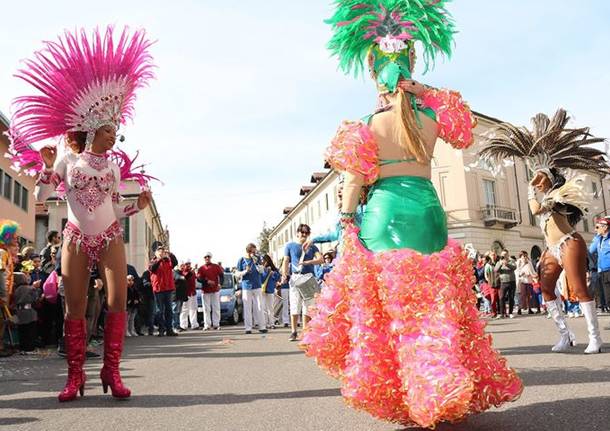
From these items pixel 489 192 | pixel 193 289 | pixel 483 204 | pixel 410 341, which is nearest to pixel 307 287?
pixel 410 341

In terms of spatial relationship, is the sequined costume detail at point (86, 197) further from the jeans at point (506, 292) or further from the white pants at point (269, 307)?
the jeans at point (506, 292)

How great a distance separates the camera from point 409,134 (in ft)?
10.3

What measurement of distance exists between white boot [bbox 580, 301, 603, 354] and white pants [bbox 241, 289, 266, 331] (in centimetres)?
730

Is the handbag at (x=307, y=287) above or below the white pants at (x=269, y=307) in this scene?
above

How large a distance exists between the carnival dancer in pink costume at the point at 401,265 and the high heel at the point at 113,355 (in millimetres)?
1804

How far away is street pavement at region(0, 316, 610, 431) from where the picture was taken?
10.4 feet

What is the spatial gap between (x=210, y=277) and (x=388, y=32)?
1127 centimetres

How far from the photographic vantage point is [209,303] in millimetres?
14586

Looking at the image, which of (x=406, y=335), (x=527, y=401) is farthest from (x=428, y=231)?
(x=527, y=401)

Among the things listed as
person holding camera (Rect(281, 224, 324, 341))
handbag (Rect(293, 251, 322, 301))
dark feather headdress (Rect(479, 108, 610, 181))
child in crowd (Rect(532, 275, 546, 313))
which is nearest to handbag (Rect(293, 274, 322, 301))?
handbag (Rect(293, 251, 322, 301))

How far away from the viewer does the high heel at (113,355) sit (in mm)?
4086

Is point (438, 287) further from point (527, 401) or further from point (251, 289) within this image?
point (251, 289)

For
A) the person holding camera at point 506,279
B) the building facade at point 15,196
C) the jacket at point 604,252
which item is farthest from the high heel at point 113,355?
the building facade at point 15,196

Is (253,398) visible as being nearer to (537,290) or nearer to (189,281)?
(189,281)
